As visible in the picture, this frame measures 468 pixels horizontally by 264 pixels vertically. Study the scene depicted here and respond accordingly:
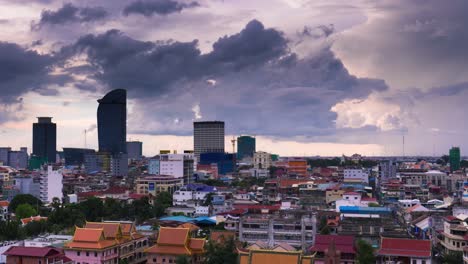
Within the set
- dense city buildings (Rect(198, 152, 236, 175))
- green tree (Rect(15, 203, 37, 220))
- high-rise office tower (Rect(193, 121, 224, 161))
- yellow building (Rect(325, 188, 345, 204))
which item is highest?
high-rise office tower (Rect(193, 121, 224, 161))

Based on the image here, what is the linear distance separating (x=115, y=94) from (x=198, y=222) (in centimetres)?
14911

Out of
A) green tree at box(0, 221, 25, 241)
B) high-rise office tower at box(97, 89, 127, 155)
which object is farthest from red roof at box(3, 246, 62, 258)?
high-rise office tower at box(97, 89, 127, 155)

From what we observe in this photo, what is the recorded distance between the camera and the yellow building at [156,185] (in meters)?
90.2

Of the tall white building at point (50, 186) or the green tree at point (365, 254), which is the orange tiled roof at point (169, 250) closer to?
the green tree at point (365, 254)

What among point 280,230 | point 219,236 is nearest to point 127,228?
point 219,236

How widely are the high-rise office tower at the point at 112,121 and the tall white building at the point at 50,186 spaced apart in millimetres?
Result: 109565

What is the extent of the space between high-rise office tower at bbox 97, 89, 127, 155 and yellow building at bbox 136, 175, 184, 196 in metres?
103

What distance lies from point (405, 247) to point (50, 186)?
60.0 metres

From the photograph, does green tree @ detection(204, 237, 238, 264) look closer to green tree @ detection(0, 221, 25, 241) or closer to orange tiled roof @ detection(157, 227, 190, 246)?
orange tiled roof @ detection(157, 227, 190, 246)

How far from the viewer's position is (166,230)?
125 feet

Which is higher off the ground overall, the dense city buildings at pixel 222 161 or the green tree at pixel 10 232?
the dense city buildings at pixel 222 161

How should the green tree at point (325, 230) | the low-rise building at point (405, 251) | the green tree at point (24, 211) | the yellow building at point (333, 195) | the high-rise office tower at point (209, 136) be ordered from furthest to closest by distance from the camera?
the high-rise office tower at point (209, 136), the yellow building at point (333, 195), the green tree at point (24, 211), the green tree at point (325, 230), the low-rise building at point (405, 251)

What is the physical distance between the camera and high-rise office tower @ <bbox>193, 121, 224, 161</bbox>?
193 meters

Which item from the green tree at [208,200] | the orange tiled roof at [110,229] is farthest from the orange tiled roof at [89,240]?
the green tree at [208,200]
